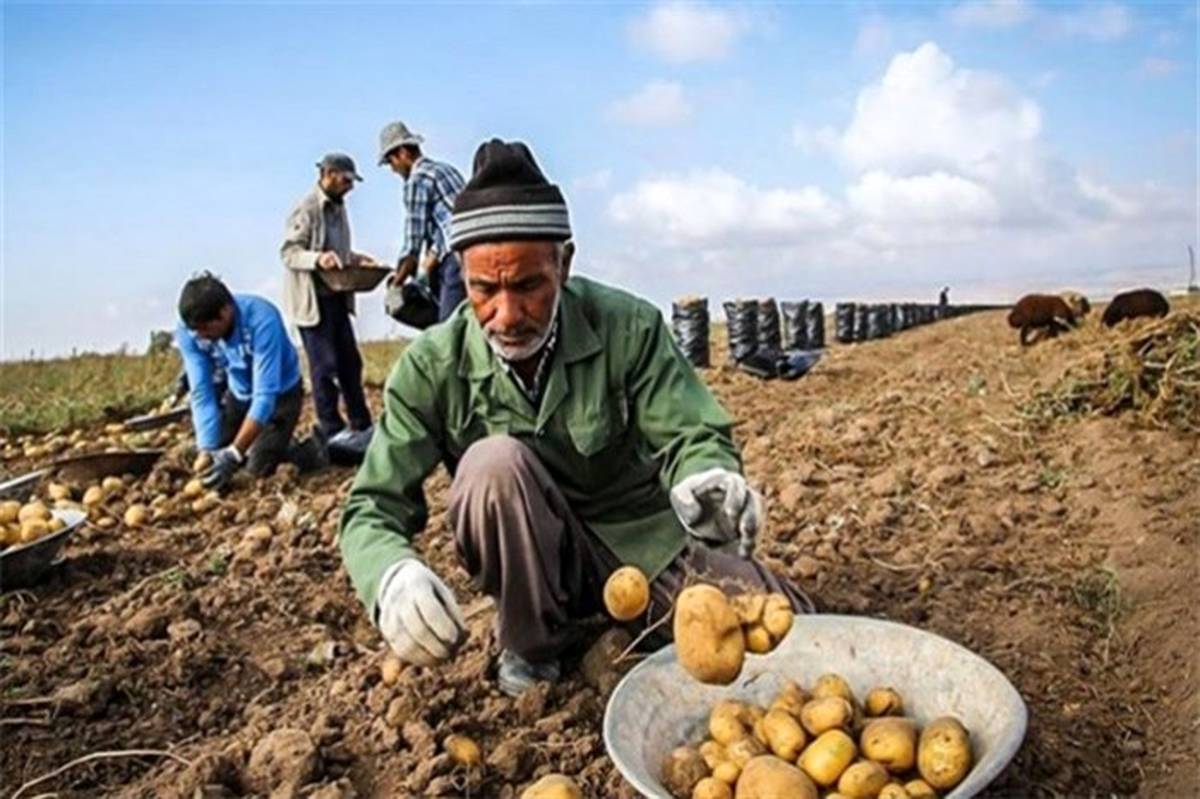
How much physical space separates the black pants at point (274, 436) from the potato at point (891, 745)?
4192mm

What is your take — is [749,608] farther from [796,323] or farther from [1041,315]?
[796,323]

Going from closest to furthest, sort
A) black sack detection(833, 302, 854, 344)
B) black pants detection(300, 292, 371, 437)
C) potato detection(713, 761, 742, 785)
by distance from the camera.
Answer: potato detection(713, 761, 742, 785) → black pants detection(300, 292, 371, 437) → black sack detection(833, 302, 854, 344)

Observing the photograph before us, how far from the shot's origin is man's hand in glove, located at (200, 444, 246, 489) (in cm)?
520

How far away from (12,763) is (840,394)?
6.10 meters

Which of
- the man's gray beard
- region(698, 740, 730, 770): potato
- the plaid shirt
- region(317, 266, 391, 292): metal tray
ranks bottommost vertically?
region(698, 740, 730, 770): potato

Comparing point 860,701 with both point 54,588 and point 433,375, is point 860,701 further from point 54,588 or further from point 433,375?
point 54,588

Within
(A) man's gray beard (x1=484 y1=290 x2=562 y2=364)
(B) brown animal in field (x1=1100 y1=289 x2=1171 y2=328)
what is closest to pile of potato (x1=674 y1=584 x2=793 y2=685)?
(A) man's gray beard (x1=484 y1=290 x2=562 y2=364)

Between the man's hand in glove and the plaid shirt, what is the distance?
1.36 m

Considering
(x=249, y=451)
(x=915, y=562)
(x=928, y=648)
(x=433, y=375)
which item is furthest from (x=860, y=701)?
(x=249, y=451)

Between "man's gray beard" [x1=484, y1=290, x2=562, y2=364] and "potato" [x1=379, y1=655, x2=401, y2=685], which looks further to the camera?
"potato" [x1=379, y1=655, x2=401, y2=685]

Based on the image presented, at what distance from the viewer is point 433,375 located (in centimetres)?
234

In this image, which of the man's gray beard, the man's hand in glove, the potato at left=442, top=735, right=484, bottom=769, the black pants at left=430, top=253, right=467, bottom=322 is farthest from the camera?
the black pants at left=430, top=253, right=467, bottom=322

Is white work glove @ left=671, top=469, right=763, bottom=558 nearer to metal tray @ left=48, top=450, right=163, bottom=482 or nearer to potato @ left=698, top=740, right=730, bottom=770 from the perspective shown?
potato @ left=698, top=740, right=730, bottom=770

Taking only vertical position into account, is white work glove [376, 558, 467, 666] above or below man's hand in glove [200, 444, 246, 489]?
above
